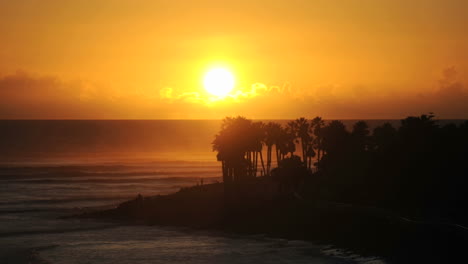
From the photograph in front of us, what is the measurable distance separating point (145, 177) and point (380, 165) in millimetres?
78011

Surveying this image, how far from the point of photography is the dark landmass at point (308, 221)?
64.1 m

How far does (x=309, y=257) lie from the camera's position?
6762 cm

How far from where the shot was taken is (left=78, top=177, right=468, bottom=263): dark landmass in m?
64.1

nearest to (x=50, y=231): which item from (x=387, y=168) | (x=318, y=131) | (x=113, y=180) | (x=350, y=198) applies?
(x=350, y=198)

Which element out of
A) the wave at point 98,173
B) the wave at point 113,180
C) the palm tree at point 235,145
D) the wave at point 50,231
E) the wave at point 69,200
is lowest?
the wave at point 50,231

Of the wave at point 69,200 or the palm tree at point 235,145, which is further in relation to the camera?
the wave at point 69,200

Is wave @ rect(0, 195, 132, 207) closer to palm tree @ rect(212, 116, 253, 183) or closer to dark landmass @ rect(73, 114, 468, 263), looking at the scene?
dark landmass @ rect(73, 114, 468, 263)

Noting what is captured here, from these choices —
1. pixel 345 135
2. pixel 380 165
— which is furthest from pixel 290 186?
pixel 345 135

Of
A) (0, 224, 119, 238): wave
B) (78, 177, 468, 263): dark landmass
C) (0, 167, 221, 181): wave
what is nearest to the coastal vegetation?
(78, 177, 468, 263): dark landmass

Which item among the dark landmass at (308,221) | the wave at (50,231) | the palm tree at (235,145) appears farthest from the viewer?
the palm tree at (235,145)

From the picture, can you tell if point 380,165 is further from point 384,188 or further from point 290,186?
point 290,186

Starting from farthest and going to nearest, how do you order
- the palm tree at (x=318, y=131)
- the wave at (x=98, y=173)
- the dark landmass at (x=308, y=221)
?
the wave at (x=98, y=173)
the palm tree at (x=318, y=131)
the dark landmass at (x=308, y=221)

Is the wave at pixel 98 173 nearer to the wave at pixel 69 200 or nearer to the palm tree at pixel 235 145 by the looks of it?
Answer: the wave at pixel 69 200

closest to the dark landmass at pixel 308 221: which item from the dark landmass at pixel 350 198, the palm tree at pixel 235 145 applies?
the dark landmass at pixel 350 198
